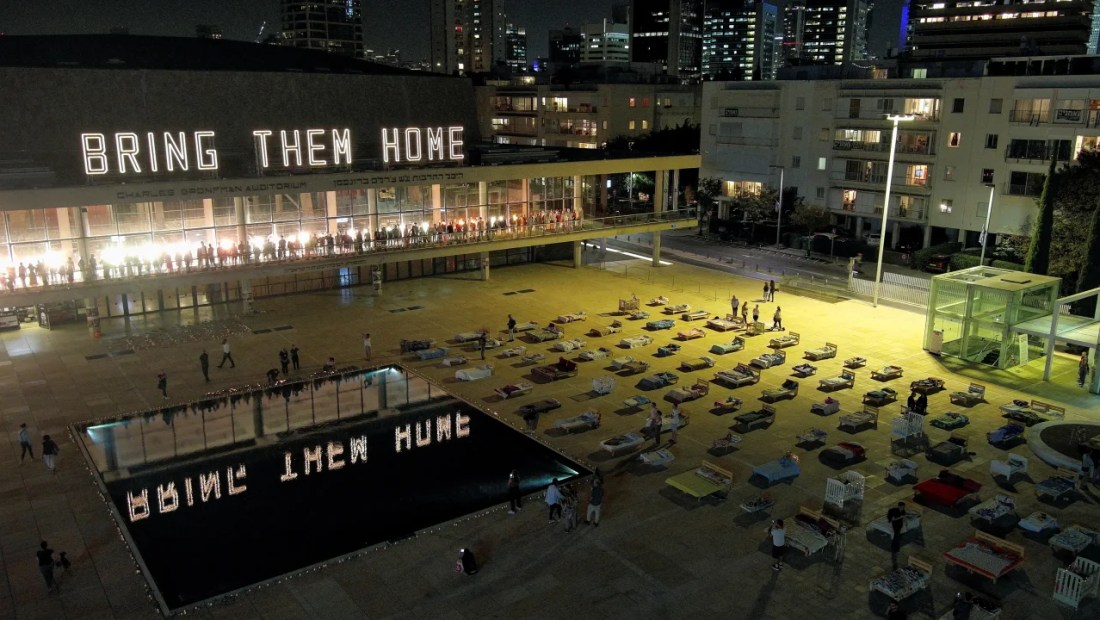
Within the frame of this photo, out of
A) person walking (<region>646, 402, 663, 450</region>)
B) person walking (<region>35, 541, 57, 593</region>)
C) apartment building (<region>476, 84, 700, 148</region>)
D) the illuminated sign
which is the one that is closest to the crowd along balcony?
the illuminated sign

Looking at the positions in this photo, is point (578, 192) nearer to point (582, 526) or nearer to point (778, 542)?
point (582, 526)

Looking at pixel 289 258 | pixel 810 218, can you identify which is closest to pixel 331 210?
pixel 289 258

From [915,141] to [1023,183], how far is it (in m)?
10.1

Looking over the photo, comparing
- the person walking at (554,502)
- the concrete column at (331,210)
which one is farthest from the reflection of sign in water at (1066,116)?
the person walking at (554,502)

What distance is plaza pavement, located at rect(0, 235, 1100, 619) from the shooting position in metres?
20.8

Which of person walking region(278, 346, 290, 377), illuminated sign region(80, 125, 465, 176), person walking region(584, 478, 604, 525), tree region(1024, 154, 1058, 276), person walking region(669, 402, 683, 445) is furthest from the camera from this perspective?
tree region(1024, 154, 1058, 276)

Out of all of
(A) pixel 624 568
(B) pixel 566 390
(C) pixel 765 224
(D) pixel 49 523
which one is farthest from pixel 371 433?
(C) pixel 765 224

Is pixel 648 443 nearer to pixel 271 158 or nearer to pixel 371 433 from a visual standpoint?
pixel 371 433

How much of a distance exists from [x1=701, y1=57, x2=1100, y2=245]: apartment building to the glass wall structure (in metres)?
24.1

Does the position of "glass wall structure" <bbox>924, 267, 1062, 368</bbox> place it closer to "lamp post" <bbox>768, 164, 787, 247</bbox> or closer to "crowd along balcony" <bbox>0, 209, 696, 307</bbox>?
"crowd along balcony" <bbox>0, 209, 696, 307</bbox>

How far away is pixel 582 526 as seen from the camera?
24.6 metres

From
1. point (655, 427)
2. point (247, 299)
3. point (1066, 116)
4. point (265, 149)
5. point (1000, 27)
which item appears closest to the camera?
point (655, 427)

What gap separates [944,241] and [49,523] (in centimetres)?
7025

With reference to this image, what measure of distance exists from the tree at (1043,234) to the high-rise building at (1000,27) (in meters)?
110
